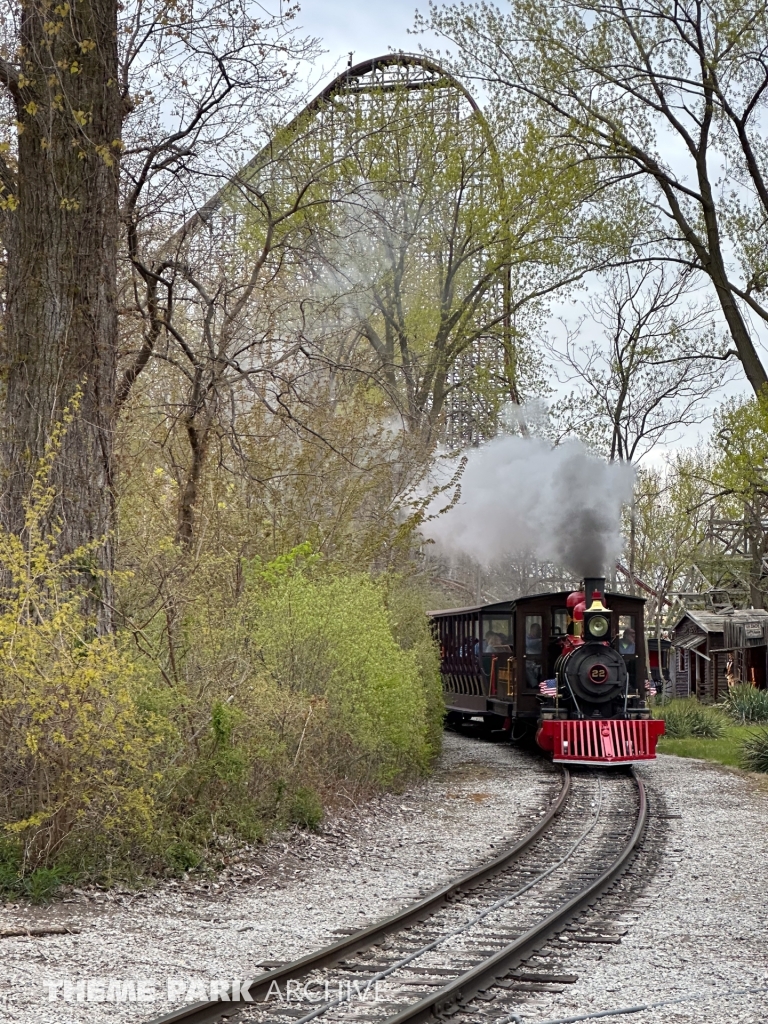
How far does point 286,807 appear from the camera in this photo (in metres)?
11.0

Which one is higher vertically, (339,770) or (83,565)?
(83,565)

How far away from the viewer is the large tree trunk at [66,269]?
10641mm

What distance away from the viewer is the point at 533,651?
19.6 meters

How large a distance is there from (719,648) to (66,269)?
32.3 meters

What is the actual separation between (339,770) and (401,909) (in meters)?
5.19

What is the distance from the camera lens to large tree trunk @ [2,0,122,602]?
34.9 feet

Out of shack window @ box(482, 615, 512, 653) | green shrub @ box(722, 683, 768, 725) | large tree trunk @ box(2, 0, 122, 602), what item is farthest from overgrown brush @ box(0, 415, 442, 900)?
green shrub @ box(722, 683, 768, 725)

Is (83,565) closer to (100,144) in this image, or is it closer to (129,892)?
(129,892)

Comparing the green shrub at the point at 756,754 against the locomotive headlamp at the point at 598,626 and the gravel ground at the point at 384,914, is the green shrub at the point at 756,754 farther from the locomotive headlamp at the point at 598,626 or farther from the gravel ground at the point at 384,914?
the gravel ground at the point at 384,914

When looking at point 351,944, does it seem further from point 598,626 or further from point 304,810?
point 598,626

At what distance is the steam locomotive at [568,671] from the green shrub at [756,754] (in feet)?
6.57

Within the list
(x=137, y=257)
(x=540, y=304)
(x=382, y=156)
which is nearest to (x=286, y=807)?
(x=137, y=257)

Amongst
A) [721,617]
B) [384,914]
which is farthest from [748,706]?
[384,914]

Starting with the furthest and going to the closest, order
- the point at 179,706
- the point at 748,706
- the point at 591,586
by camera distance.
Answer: the point at 748,706 < the point at 591,586 < the point at 179,706
